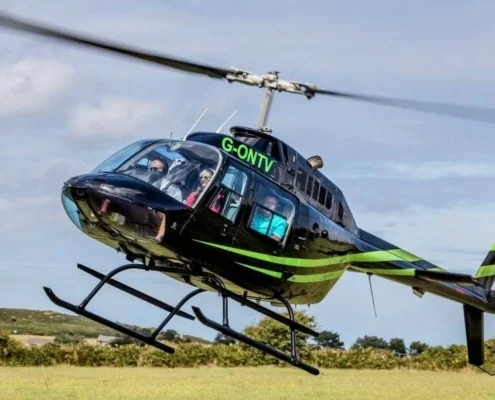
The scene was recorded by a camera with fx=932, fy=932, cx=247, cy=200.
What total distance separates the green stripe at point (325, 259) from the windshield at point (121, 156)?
158cm

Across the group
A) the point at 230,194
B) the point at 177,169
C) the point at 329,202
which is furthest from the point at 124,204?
the point at 329,202

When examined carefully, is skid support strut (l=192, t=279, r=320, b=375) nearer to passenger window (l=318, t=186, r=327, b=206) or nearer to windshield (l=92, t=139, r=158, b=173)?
passenger window (l=318, t=186, r=327, b=206)

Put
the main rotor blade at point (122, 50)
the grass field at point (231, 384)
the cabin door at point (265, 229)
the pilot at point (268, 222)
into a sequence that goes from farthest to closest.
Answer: the grass field at point (231, 384), the pilot at point (268, 222), the cabin door at point (265, 229), the main rotor blade at point (122, 50)

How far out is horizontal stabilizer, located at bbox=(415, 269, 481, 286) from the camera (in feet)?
50.2

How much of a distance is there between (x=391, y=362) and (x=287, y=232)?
1093 inches

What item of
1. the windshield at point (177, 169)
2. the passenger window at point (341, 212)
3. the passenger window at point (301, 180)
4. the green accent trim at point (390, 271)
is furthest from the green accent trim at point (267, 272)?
the green accent trim at point (390, 271)

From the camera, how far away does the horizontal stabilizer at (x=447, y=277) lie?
15.3 m

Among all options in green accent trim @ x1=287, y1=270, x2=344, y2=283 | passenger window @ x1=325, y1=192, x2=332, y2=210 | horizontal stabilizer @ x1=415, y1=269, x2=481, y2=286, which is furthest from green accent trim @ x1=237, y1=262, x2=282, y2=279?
horizontal stabilizer @ x1=415, y1=269, x2=481, y2=286

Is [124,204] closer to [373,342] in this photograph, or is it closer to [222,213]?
[222,213]

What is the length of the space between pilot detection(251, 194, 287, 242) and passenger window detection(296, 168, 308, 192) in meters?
1.08

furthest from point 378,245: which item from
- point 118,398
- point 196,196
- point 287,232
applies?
point 118,398

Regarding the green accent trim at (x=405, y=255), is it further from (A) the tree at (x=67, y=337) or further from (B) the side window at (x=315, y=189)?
(A) the tree at (x=67, y=337)

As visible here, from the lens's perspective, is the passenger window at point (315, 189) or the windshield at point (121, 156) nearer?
the windshield at point (121, 156)

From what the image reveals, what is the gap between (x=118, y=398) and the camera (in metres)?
25.3
